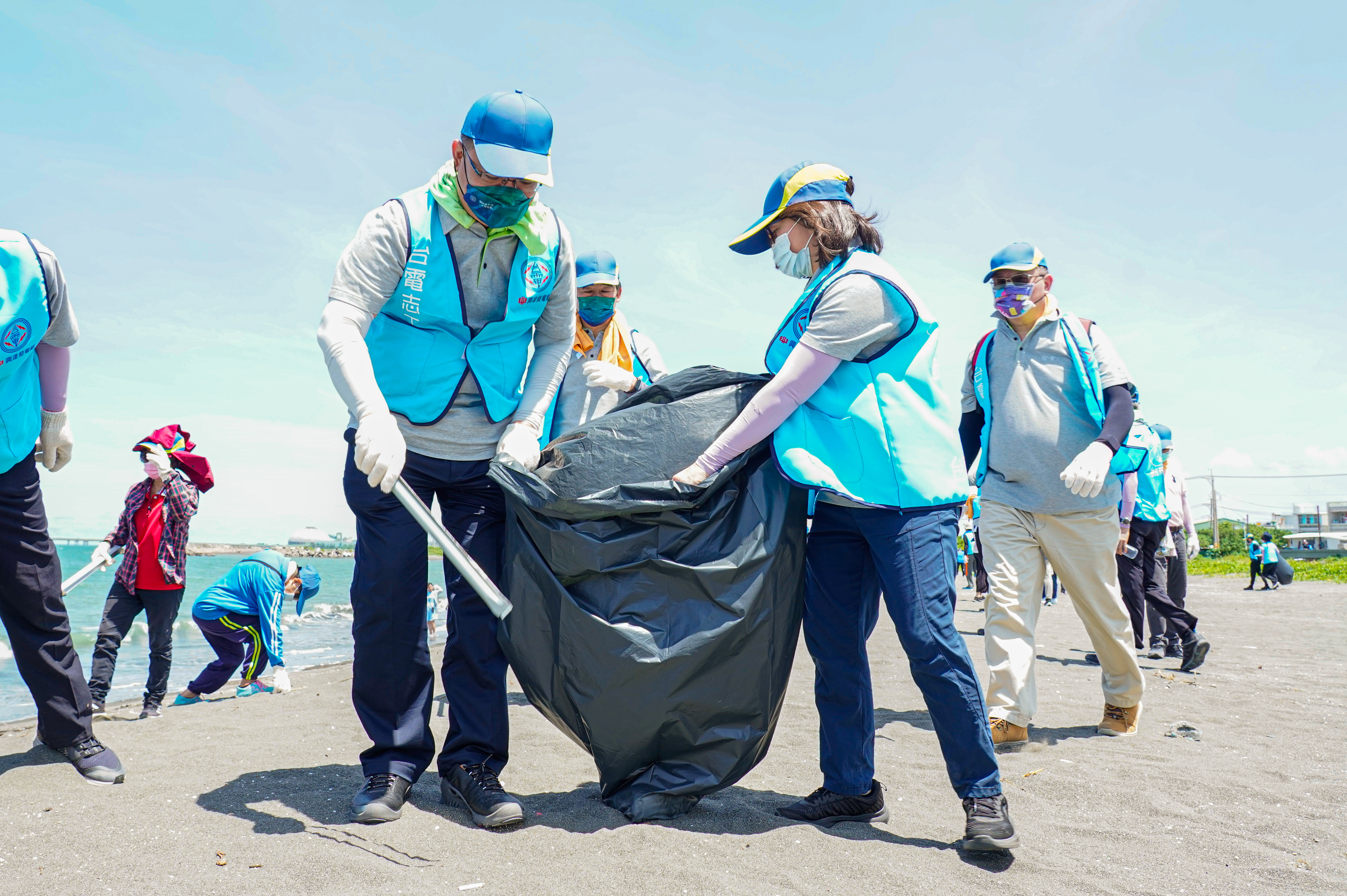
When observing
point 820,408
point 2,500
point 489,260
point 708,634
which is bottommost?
point 708,634

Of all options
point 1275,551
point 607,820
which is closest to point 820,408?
point 607,820

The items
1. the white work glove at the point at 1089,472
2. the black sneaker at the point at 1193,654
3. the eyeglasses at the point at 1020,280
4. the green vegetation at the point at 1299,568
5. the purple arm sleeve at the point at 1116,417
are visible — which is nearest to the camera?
the white work glove at the point at 1089,472

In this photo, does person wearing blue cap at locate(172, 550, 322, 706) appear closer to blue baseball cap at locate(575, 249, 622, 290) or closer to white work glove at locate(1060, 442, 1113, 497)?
blue baseball cap at locate(575, 249, 622, 290)

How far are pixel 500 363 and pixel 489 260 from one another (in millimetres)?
313

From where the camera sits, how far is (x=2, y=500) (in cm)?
264

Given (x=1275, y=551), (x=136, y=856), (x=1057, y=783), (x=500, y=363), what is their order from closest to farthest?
(x=136, y=856)
(x=500, y=363)
(x=1057, y=783)
(x=1275, y=551)

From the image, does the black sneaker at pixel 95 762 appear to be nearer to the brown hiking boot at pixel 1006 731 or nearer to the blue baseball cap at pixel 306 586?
the brown hiking boot at pixel 1006 731

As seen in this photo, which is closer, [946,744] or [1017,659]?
[946,744]

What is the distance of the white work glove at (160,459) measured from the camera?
5422 mm

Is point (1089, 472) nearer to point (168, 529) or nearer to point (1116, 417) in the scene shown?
point (1116, 417)

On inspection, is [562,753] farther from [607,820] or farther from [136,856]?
[136,856]

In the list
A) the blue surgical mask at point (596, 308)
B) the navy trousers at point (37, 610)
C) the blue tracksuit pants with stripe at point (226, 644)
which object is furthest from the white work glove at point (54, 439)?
the blue tracksuit pants with stripe at point (226, 644)

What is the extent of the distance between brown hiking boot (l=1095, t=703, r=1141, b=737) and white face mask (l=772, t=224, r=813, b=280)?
255cm

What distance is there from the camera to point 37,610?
8.96ft
